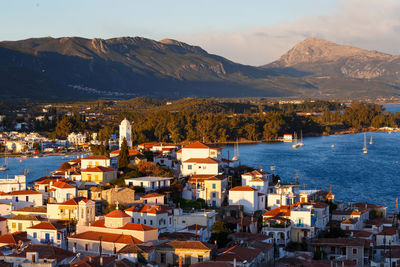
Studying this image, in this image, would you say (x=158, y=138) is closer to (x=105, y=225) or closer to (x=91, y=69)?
(x=105, y=225)

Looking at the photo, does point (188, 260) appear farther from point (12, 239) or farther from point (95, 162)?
point (95, 162)

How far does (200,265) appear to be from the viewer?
12086 mm

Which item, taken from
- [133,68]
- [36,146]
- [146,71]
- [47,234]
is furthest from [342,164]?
[146,71]

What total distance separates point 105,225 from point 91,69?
5856 inches

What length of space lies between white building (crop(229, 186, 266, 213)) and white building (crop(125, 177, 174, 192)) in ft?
6.54

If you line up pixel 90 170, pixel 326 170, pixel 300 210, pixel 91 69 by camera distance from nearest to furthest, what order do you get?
pixel 300 210, pixel 90 170, pixel 326 170, pixel 91 69

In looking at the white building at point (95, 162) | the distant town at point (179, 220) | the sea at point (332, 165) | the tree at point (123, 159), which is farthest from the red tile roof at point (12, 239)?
the sea at point (332, 165)

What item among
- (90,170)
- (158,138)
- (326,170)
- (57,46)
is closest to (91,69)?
(57,46)

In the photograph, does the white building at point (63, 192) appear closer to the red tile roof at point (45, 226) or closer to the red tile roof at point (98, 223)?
the red tile roof at point (98, 223)

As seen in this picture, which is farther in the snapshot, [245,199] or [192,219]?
[245,199]

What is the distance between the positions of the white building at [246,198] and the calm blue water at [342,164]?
20.5 ft

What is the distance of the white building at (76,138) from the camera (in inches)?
2042

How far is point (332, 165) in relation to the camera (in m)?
37.3

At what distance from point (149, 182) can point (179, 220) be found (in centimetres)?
308
